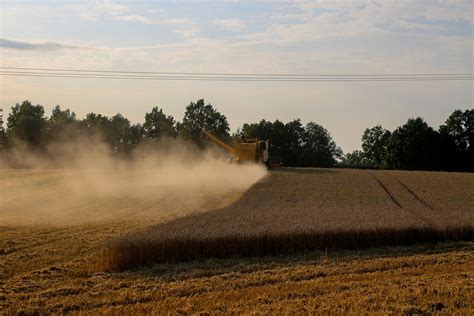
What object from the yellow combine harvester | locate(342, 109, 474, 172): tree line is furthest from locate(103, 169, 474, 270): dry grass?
locate(342, 109, 474, 172): tree line

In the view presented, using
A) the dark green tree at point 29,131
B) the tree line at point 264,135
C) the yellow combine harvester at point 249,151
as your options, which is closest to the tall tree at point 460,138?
the tree line at point 264,135

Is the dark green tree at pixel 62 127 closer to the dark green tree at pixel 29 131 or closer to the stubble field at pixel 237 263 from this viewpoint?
the dark green tree at pixel 29 131

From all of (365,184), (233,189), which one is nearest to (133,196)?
(233,189)

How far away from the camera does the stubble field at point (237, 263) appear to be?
41.5ft

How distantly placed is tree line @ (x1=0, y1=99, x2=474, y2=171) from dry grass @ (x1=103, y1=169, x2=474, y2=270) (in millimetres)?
50163

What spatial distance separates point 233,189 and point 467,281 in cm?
2641

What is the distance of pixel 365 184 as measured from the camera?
4241cm

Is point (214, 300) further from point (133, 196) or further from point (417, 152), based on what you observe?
point (417, 152)

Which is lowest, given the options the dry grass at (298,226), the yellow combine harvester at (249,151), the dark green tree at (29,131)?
the dry grass at (298,226)

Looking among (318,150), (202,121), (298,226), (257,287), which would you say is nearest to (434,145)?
(318,150)

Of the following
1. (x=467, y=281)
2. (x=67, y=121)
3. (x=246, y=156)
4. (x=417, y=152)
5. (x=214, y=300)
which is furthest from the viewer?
(x=67, y=121)

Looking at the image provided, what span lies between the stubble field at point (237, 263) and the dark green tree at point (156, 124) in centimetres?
6722

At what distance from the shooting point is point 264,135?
99125 mm

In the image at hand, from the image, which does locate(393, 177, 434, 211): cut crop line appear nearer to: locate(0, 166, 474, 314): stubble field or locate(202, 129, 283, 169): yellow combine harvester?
locate(0, 166, 474, 314): stubble field
